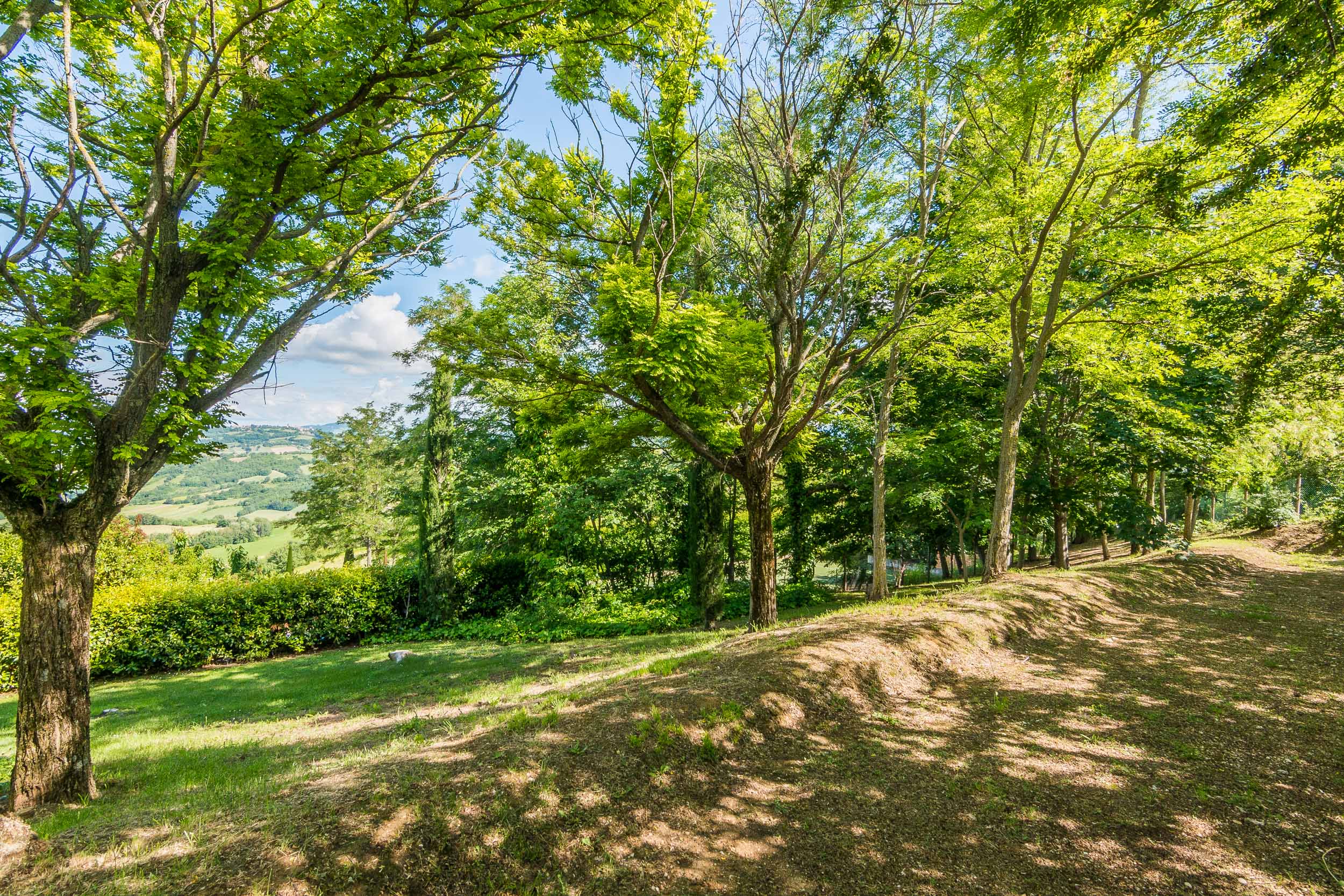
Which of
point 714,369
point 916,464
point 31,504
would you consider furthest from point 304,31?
point 916,464

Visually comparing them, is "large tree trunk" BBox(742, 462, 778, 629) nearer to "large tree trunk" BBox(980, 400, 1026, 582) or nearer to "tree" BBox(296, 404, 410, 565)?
"large tree trunk" BBox(980, 400, 1026, 582)

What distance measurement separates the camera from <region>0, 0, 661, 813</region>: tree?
411 centimetres

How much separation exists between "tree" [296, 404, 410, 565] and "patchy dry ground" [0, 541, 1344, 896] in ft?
71.0

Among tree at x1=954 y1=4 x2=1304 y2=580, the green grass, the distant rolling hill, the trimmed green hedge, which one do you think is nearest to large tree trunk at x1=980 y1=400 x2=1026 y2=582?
tree at x1=954 y1=4 x2=1304 y2=580

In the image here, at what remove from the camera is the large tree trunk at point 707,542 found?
13836mm

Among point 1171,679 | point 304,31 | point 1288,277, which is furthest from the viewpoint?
point 1288,277

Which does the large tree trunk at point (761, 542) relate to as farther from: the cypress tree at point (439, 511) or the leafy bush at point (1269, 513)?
the leafy bush at point (1269, 513)

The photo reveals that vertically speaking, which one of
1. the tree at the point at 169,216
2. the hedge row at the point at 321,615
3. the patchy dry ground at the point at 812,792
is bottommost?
the hedge row at the point at 321,615

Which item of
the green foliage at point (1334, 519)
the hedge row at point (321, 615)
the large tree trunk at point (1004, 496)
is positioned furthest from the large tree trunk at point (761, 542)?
the green foliage at point (1334, 519)

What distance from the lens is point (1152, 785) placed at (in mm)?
3479

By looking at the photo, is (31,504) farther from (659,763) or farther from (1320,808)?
(1320,808)

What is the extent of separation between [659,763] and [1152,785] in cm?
326

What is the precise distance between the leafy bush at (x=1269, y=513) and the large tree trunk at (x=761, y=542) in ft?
78.2

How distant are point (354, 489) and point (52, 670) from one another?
2390 centimetres
